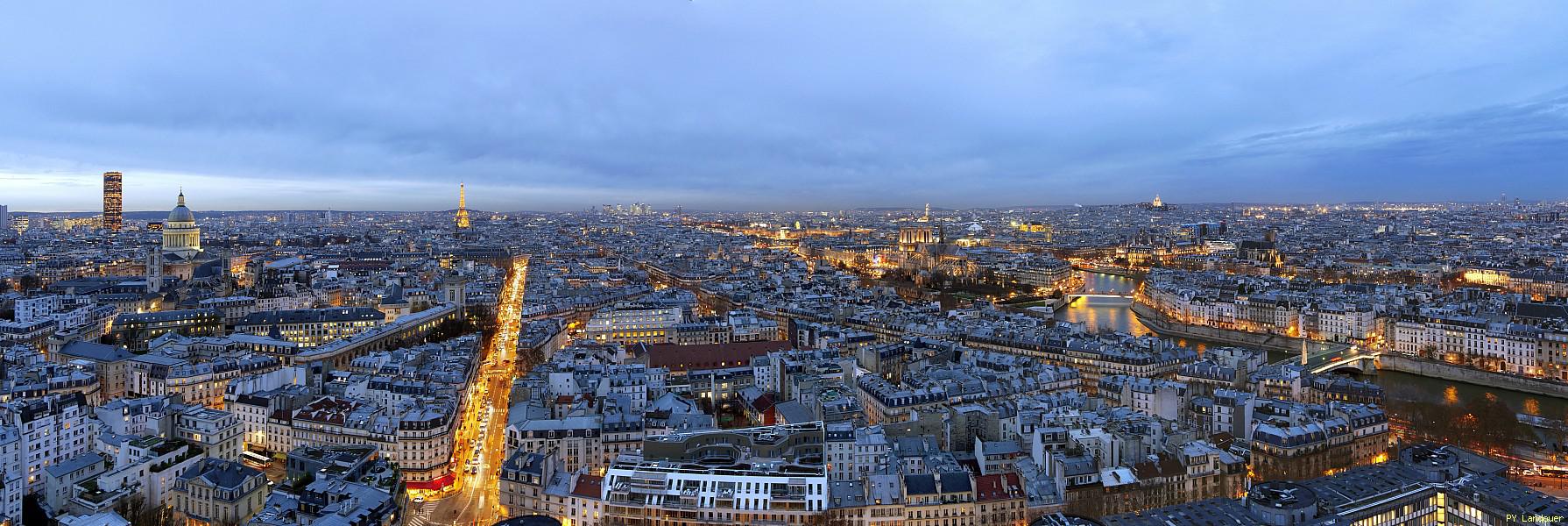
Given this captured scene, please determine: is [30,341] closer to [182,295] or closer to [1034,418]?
[182,295]

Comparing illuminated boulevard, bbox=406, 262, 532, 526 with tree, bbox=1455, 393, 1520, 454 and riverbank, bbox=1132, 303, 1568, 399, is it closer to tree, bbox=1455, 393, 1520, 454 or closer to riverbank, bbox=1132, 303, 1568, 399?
tree, bbox=1455, 393, 1520, 454

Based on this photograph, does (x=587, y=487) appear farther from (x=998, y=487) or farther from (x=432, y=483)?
(x=998, y=487)

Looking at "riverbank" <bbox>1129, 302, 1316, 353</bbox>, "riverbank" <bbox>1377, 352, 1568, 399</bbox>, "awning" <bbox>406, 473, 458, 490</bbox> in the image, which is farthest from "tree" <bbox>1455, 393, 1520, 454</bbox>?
"awning" <bbox>406, 473, 458, 490</bbox>

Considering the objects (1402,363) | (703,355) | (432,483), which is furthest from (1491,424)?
(432,483)

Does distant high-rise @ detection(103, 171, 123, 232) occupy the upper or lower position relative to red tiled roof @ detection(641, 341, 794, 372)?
upper

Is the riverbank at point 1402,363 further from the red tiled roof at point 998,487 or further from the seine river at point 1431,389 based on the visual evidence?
the red tiled roof at point 998,487
